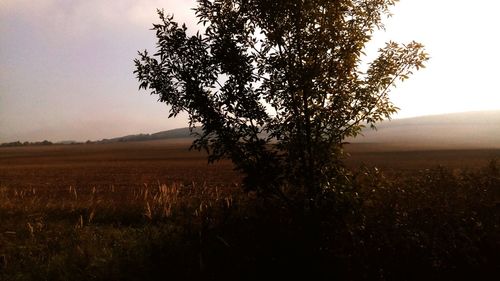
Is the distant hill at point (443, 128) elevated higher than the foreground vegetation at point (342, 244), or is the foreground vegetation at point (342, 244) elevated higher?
the distant hill at point (443, 128)

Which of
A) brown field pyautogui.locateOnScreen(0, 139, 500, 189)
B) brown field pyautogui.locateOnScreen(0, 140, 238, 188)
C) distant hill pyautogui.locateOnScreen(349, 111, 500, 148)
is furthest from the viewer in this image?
distant hill pyautogui.locateOnScreen(349, 111, 500, 148)

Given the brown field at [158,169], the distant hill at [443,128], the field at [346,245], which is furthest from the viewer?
the distant hill at [443,128]

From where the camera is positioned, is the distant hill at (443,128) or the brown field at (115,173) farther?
the distant hill at (443,128)

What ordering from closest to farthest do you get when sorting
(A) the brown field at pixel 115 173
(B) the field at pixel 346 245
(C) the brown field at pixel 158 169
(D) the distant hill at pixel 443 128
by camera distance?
(B) the field at pixel 346 245 → (A) the brown field at pixel 115 173 → (C) the brown field at pixel 158 169 → (D) the distant hill at pixel 443 128

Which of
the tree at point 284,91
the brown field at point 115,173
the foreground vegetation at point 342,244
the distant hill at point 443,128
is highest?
the distant hill at point 443,128

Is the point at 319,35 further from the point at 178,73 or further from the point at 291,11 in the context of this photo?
the point at 178,73

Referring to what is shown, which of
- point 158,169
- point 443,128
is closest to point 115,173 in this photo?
point 158,169

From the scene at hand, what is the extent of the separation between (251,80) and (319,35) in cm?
144

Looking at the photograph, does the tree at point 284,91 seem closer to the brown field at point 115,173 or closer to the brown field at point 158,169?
the brown field at point 158,169

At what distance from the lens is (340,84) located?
7.13m

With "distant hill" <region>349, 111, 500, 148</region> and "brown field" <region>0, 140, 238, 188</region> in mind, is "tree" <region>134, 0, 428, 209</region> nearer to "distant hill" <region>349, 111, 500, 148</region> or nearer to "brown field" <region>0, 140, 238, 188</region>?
"brown field" <region>0, 140, 238, 188</region>

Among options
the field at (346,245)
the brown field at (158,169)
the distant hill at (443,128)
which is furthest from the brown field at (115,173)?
the distant hill at (443,128)

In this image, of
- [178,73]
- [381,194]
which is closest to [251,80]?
[178,73]

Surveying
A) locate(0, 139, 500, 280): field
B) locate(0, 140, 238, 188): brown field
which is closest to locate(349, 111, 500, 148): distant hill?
locate(0, 140, 238, 188): brown field
